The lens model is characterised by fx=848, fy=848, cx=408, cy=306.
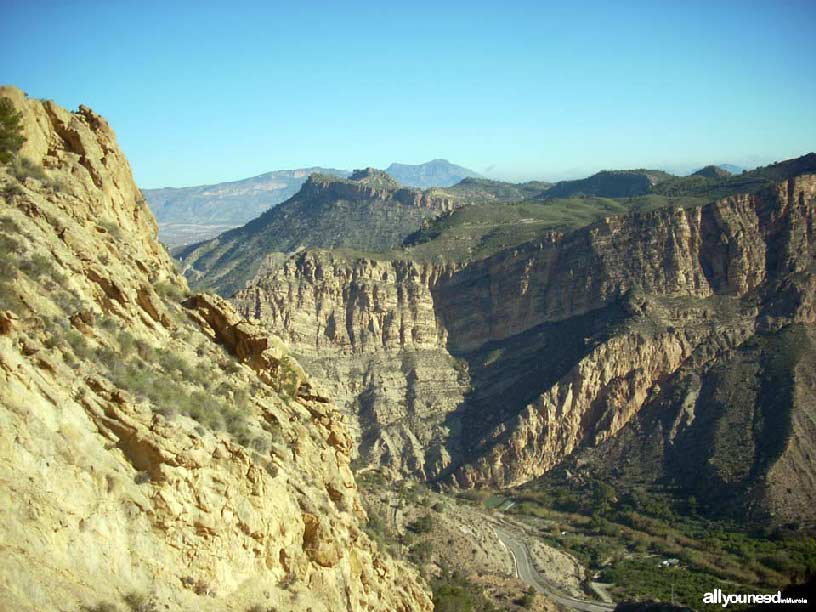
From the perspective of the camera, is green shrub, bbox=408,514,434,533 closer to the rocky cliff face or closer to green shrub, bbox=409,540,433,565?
green shrub, bbox=409,540,433,565

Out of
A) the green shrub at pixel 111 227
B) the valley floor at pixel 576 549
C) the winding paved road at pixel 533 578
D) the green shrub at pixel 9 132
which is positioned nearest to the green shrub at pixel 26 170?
the green shrub at pixel 9 132

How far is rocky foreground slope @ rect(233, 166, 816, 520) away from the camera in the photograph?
7281cm

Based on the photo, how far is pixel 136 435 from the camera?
65.6 feet

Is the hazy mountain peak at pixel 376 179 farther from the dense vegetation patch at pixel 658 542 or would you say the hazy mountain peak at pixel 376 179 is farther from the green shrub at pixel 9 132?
the green shrub at pixel 9 132

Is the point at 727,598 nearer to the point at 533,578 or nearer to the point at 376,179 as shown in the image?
the point at 533,578

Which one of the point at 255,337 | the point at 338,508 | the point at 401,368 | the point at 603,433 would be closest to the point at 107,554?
the point at 338,508

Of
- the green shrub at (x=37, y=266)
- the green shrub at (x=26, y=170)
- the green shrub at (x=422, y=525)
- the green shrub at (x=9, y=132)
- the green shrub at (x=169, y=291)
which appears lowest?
the green shrub at (x=422, y=525)

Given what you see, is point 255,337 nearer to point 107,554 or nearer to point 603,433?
point 107,554

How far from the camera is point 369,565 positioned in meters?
28.9

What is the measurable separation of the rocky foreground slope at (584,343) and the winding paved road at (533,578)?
13.9m

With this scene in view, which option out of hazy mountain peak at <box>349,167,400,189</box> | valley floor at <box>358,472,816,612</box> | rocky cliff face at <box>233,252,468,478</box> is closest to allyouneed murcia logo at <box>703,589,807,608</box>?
valley floor at <box>358,472,816,612</box>

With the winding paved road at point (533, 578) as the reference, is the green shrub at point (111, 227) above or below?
above

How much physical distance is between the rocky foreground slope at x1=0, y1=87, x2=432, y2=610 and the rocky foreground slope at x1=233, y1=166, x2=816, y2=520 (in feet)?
144

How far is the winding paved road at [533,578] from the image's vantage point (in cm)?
4966
